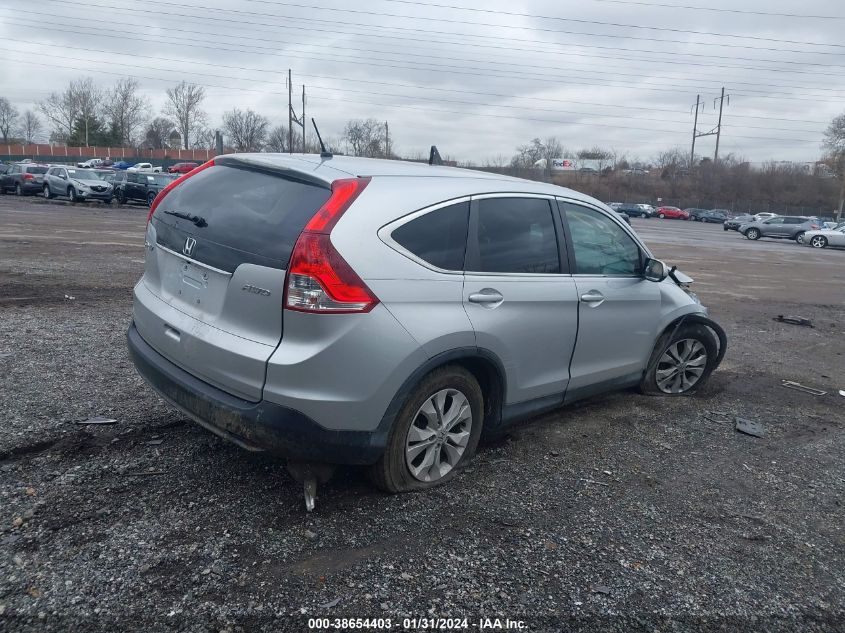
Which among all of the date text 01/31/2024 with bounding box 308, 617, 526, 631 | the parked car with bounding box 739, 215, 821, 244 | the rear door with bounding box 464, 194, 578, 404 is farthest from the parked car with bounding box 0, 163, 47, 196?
the parked car with bounding box 739, 215, 821, 244

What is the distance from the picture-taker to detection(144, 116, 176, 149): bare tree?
10144 centimetres

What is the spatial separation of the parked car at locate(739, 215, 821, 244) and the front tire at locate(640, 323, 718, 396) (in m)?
37.0

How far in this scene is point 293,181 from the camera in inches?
139

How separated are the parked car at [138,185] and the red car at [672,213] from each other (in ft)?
182

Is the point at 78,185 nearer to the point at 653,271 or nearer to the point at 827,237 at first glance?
the point at 653,271

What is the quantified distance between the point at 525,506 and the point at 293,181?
2.16m

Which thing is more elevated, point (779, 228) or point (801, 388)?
point (779, 228)

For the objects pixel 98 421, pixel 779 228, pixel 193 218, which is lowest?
pixel 98 421

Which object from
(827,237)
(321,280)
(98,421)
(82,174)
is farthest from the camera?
(827,237)

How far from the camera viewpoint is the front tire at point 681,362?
558 centimetres

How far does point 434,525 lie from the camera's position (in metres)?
3.45

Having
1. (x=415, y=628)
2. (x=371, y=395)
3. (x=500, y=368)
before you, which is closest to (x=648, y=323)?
(x=500, y=368)

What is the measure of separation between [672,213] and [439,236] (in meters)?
74.3

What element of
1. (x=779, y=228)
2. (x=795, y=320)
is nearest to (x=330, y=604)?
(x=795, y=320)
